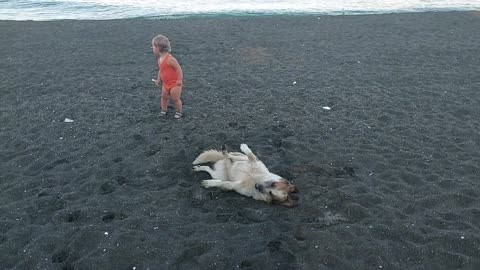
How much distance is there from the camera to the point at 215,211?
15.9 feet

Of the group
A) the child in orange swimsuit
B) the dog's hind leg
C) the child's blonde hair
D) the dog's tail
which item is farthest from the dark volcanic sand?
the child's blonde hair

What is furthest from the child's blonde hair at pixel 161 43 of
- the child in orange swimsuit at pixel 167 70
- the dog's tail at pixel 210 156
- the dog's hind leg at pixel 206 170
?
the dog's hind leg at pixel 206 170

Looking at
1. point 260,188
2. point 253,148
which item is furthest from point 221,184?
point 253,148

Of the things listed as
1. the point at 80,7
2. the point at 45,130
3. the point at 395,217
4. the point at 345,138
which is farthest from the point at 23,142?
the point at 80,7

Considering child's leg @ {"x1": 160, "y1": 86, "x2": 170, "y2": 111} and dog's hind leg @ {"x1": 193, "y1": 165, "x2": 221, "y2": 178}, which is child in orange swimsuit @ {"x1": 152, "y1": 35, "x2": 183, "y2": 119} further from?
dog's hind leg @ {"x1": 193, "y1": 165, "x2": 221, "y2": 178}

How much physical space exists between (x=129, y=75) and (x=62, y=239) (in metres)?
5.56

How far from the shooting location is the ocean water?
15891 millimetres

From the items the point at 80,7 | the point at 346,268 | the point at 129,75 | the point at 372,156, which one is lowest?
the point at 346,268

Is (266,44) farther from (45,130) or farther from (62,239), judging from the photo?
(62,239)

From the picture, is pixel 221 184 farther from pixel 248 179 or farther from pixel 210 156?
pixel 210 156

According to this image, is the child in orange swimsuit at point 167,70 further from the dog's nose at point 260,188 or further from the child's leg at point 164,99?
the dog's nose at point 260,188

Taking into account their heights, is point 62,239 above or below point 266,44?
below

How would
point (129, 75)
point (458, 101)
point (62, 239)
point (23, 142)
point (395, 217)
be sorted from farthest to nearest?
1. point (129, 75)
2. point (458, 101)
3. point (23, 142)
4. point (395, 217)
5. point (62, 239)

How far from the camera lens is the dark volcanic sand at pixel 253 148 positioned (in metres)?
4.31
